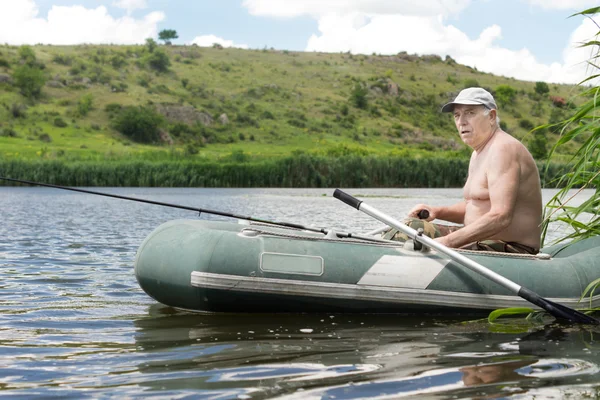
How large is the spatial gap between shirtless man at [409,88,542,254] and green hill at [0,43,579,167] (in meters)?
48.4

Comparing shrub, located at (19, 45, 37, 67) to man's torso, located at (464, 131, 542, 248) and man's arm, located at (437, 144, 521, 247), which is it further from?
man's arm, located at (437, 144, 521, 247)

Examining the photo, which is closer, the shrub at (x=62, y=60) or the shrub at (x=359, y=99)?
the shrub at (x=62, y=60)

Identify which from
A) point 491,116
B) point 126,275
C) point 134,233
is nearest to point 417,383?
point 491,116

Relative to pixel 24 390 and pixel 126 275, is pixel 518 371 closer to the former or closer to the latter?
pixel 24 390

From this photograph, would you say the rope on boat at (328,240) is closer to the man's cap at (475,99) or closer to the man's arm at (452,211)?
the man's arm at (452,211)

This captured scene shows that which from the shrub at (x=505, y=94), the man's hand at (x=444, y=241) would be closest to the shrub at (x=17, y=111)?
the shrub at (x=505, y=94)

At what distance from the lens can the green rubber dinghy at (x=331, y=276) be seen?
18.8ft

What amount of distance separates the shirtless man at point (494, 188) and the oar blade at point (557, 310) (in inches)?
21.0

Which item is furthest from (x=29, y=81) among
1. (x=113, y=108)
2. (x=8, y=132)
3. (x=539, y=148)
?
(x=539, y=148)

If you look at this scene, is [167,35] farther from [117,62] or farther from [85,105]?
[85,105]

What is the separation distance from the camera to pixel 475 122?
5.99 metres

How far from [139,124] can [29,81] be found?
584 inches

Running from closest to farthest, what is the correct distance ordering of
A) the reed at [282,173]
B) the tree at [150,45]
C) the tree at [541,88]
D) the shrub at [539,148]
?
the reed at [282,173] → the shrub at [539,148] → the tree at [150,45] → the tree at [541,88]

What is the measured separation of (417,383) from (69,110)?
271ft
